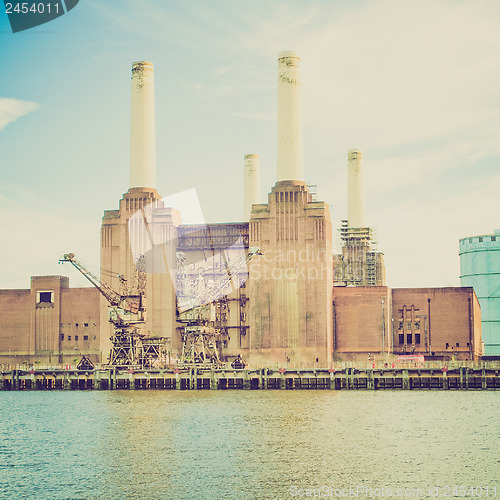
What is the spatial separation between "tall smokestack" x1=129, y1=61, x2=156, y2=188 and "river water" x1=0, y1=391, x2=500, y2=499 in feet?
144

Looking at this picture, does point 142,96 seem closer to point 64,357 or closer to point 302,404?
point 64,357

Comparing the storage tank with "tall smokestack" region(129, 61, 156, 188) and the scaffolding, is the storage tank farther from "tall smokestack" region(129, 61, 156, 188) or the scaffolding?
"tall smokestack" region(129, 61, 156, 188)

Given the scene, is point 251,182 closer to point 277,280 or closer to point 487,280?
point 277,280

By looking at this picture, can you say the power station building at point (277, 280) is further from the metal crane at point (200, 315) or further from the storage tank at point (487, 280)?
the storage tank at point (487, 280)

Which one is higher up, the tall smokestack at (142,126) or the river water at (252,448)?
the tall smokestack at (142,126)

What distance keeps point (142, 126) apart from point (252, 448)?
74.7m

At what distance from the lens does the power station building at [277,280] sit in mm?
118312

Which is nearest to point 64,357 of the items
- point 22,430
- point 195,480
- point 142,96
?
point 142,96

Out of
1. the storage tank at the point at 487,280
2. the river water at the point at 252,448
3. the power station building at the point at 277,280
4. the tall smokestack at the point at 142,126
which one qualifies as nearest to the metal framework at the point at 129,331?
the power station building at the point at 277,280

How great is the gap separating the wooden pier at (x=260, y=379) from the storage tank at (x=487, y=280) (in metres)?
41.5

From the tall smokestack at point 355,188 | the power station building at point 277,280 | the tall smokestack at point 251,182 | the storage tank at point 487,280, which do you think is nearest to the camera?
the power station building at point 277,280

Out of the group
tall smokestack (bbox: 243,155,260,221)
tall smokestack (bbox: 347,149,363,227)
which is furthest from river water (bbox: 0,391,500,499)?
tall smokestack (bbox: 243,155,260,221)

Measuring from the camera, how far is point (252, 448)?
5647 cm

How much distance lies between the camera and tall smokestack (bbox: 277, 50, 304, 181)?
118688mm
